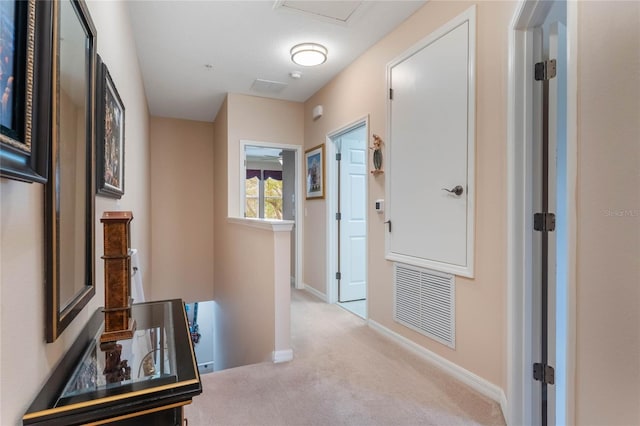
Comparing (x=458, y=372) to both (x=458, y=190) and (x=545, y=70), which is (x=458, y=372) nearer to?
(x=458, y=190)

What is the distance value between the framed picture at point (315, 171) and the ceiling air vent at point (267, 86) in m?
0.86

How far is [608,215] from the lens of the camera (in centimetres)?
89

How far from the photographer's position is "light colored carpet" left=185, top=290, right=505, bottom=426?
1.82 metres

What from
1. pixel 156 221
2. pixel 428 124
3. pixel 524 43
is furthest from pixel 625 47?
pixel 156 221

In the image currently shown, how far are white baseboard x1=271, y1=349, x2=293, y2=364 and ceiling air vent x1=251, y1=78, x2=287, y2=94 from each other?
299cm

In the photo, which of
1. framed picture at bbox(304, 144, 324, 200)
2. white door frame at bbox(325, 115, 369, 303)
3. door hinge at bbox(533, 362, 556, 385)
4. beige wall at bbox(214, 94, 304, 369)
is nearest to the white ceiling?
beige wall at bbox(214, 94, 304, 369)

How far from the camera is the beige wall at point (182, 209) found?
5.40 meters

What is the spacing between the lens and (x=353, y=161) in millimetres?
4207

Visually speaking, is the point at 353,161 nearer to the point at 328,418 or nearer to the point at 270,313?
the point at 270,313

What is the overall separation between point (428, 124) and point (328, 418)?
2.03 metres


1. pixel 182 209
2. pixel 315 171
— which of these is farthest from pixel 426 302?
pixel 182 209

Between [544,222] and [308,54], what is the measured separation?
245 cm

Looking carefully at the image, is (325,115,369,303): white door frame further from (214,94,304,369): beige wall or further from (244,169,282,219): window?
(244,169,282,219): window

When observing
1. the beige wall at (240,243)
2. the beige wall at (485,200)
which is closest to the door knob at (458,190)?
the beige wall at (485,200)
